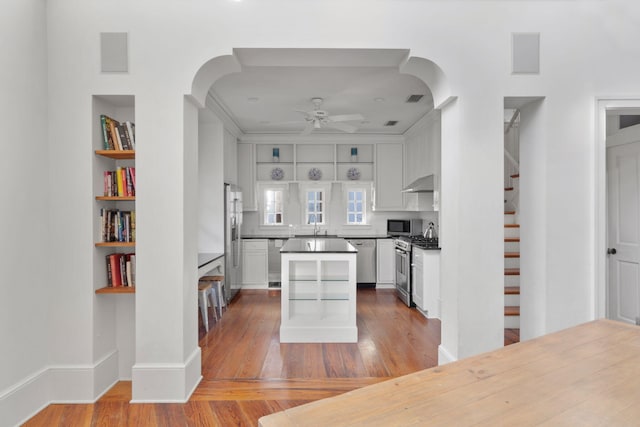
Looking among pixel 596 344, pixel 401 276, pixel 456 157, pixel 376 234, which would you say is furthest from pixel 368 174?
pixel 596 344

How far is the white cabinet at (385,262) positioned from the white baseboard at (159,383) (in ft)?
14.8

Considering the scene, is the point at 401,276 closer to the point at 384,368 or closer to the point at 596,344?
the point at 384,368

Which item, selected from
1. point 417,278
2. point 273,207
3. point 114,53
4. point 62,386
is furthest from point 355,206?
point 62,386

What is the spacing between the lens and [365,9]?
2.61 meters

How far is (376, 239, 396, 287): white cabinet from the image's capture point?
664cm

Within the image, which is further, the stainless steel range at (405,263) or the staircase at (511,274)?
the stainless steel range at (405,263)

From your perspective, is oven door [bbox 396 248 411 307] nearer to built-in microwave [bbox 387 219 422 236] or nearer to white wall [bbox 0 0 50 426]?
built-in microwave [bbox 387 219 422 236]

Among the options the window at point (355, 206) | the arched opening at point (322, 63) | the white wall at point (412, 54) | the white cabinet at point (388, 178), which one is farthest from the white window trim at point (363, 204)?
the white wall at point (412, 54)

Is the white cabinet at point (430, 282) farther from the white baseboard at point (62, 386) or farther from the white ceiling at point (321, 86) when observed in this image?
the white baseboard at point (62, 386)

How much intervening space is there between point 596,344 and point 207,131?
5.09 metres

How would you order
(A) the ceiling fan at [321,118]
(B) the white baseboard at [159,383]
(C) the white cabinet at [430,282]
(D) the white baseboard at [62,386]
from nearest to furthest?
1. (D) the white baseboard at [62,386]
2. (B) the white baseboard at [159,383]
3. (A) the ceiling fan at [321,118]
4. (C) the white cabinet at [430,282]

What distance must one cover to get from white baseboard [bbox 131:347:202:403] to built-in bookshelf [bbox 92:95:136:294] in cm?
57

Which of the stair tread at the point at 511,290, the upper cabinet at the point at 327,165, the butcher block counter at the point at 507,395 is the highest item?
the upper cabinet at the point at 327,165

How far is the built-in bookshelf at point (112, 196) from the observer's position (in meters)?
2.67
